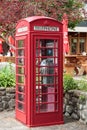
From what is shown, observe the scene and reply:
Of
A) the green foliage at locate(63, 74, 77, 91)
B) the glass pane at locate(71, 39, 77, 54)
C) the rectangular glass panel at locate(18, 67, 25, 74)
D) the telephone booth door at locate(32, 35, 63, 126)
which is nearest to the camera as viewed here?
the telephone booth door at locate(32, 35, 63, 126)

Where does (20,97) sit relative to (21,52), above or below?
below

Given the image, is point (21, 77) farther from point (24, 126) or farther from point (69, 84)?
point (69, 84)

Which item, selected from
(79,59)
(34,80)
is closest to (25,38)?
(34,80)

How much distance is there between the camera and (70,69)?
855 inches

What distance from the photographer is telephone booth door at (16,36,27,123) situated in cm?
900

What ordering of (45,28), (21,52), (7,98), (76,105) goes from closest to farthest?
(45,28)
(21,52)
(76,105)
(7,98)

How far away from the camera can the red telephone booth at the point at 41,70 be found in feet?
28.6

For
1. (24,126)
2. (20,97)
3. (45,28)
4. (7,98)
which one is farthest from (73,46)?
(24,126)

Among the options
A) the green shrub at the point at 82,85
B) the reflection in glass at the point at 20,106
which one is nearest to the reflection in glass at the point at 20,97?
the reflection in glass at the point at 20,106

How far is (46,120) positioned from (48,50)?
60.7 inches

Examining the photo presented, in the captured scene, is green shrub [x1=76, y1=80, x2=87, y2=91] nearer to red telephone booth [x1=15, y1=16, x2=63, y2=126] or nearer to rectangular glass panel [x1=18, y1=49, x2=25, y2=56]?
red telephone booth [x1=15, y1=16, x2=63, y2=126]

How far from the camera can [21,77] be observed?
9.24 meters

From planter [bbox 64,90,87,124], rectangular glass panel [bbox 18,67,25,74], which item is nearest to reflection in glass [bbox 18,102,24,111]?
rectangular glass panel [bbox 18,67,25,74]

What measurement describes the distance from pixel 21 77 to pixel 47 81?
659mm
